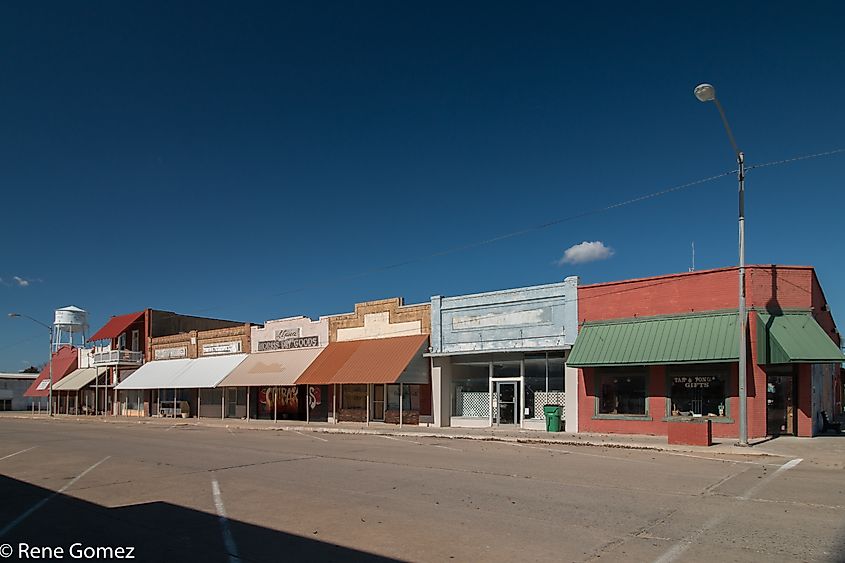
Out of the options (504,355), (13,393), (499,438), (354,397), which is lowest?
(13,393)

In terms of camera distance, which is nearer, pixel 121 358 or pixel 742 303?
pixel 742 303

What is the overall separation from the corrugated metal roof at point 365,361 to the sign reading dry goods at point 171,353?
17715mm

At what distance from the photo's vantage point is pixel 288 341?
38.7m

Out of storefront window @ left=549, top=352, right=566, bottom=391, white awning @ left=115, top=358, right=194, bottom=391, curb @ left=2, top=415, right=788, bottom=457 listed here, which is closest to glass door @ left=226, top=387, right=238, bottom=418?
white awning @ left=115, top=358, right=194, bottom=391

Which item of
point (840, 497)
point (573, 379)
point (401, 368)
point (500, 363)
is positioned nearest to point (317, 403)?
point (401, 368)

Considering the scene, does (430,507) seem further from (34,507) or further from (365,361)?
(365,361)

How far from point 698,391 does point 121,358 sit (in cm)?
4334

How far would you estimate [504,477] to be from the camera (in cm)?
1326

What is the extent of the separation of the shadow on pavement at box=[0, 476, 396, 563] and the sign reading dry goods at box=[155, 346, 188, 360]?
39.1 m

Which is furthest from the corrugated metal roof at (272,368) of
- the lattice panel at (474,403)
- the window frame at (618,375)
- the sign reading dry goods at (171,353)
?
the window frame at (618,375)

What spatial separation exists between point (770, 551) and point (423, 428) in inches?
869

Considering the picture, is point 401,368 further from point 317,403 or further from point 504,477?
point 504,477

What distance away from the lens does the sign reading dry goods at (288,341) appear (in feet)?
122

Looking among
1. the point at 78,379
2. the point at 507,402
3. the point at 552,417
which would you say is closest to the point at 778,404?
the point at 552,417
